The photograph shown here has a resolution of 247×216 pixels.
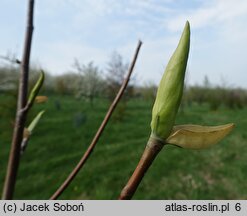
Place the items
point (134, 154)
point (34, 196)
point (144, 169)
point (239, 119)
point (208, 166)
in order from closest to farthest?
point (144, 169) → point (34, 196) → point (208, 166) → point (134, 154) → point (239, 119)

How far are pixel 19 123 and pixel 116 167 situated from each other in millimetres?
3333

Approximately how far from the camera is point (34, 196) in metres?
2.94

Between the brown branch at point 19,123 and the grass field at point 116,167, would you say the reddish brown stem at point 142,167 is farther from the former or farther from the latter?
the grass field at point 116,167

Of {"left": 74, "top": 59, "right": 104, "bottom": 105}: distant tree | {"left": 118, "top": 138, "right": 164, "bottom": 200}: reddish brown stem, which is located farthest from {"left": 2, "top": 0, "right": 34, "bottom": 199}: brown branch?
{"left": 74, "top": 59, "right": 104, "bottom": 105}: distant tree

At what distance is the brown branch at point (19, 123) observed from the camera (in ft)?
1.67

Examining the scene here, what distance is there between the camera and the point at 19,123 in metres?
0.52

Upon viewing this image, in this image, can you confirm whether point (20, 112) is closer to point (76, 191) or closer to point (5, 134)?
point (76, 191)

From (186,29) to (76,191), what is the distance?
118 inches

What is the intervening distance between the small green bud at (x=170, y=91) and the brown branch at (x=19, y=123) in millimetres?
295

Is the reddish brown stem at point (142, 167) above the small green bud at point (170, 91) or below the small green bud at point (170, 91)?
below

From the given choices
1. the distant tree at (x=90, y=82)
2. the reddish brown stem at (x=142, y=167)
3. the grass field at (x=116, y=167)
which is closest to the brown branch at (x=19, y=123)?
the reddish brown stem at (x=142, y=167)

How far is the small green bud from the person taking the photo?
0.27 metres

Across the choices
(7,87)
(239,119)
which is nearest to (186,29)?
(7,87)

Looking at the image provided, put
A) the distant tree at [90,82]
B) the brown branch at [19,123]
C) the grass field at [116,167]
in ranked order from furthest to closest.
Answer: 1. the distant tree at [90,82]
2. the grass field at [116,167]
3. the brown branch at [19,123]
